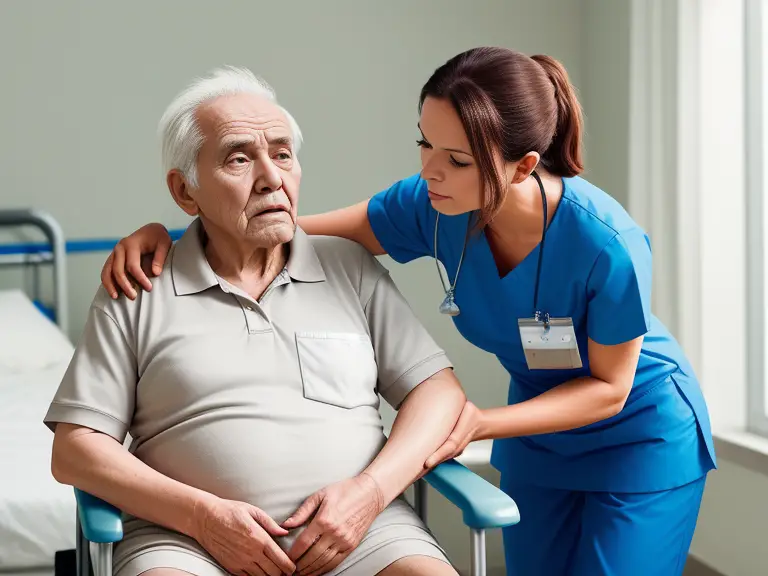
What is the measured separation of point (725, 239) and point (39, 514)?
2110 millimetres

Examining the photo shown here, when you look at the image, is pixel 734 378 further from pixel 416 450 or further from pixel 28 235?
pixel 28 235

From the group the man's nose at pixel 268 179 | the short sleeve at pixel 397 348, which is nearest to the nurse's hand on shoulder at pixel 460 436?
the short sleeve at pixel 397 348

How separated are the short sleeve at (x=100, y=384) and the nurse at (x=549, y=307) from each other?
9cm

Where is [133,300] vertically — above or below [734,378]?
above

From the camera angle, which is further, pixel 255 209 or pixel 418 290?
pixel 418 290

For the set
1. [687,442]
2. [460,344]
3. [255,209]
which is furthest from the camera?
[460,344]

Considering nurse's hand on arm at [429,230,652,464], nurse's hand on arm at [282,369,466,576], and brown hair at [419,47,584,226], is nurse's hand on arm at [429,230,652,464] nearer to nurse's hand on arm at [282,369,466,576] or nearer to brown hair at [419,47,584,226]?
nurse's hand on arm at [282,369,466,576]

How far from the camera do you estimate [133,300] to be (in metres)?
1.70

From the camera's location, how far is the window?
284 cm

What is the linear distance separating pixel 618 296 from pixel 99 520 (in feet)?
3.20

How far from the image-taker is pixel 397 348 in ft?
5.93

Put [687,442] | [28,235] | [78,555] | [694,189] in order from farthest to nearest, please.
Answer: [28,235] → [694,189] → [687,442] → [78,555]

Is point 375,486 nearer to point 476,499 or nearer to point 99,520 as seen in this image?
point 476,499

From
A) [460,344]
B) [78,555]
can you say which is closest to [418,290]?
[460,344]
